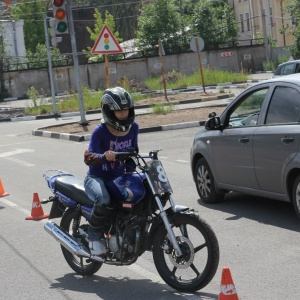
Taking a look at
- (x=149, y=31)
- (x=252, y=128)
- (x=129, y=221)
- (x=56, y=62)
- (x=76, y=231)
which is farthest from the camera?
(x=149, y=31)

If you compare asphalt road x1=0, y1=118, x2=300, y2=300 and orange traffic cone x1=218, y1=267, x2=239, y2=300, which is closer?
orange traffic cone x1=218, y1=267, x2=239, y2=300

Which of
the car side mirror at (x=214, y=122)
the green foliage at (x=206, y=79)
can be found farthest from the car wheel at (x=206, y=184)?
the green foliage at (x=206, y=79)

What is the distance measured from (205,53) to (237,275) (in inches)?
2233

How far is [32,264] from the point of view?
8.18m

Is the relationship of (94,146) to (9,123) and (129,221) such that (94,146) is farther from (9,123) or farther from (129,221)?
(9,123)

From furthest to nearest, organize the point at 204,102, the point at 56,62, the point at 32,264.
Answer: the point at 56,62
the point at 204,102
the point at 32,264

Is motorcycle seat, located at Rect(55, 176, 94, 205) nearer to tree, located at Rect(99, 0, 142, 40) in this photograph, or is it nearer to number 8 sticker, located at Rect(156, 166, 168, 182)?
number 8 sticker, located at Rect(156, 166, 168, 182)

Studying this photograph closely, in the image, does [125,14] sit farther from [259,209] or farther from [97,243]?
[97,243]

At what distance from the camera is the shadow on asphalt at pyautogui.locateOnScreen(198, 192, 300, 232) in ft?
30.7

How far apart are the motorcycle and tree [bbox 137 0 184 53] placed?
2471 inches

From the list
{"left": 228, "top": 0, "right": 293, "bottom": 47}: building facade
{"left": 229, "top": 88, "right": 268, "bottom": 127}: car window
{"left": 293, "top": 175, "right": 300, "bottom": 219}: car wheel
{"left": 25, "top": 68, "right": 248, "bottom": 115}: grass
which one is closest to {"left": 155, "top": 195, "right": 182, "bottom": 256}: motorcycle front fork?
{"left": 293, "top": 175, "right": 300, "bottom": 219}: car wheel

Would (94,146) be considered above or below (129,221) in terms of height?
above

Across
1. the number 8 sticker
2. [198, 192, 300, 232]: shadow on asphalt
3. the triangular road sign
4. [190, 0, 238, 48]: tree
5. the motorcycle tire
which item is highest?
[190, 0, 238, 48]: tree

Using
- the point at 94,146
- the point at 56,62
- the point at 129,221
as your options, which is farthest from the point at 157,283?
the point at 56,62
